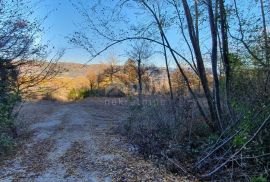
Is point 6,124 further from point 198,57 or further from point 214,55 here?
point 214,55

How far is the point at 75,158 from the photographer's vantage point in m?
8.15

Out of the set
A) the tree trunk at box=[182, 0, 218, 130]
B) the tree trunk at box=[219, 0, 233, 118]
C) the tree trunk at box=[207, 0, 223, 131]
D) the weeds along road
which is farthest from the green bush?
the tree trunk at box=[219, 0, 233, 118]

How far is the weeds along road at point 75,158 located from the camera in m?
6.77

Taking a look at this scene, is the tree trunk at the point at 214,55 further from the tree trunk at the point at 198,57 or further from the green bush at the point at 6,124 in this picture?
the green bush at the point at 6,124

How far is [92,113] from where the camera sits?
18.0m

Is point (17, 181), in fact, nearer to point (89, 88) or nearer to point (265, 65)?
point (265, 65)

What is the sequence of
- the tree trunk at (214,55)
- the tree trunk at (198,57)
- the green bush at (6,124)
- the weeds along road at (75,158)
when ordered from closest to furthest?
the weeds along road at (75,158), the green bush at (6,124), the tree trunk at (214,55), the tree trunk at (198,57)

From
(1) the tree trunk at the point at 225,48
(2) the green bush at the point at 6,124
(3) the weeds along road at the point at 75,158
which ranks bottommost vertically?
(3) the weeds along road at the point at 75,158

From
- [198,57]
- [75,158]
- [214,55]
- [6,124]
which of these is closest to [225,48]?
[214,55]

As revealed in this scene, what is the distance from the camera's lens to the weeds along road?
267 inches

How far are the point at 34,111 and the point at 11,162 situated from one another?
10.2m

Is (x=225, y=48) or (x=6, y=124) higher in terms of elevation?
(x=225, y=48)

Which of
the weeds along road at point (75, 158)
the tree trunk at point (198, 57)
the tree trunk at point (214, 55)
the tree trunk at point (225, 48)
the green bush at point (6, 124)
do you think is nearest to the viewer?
the weeds along road at point (75, 158)

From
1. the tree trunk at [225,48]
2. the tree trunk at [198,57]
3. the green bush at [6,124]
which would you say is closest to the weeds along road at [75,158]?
the green bush at [6,124]
